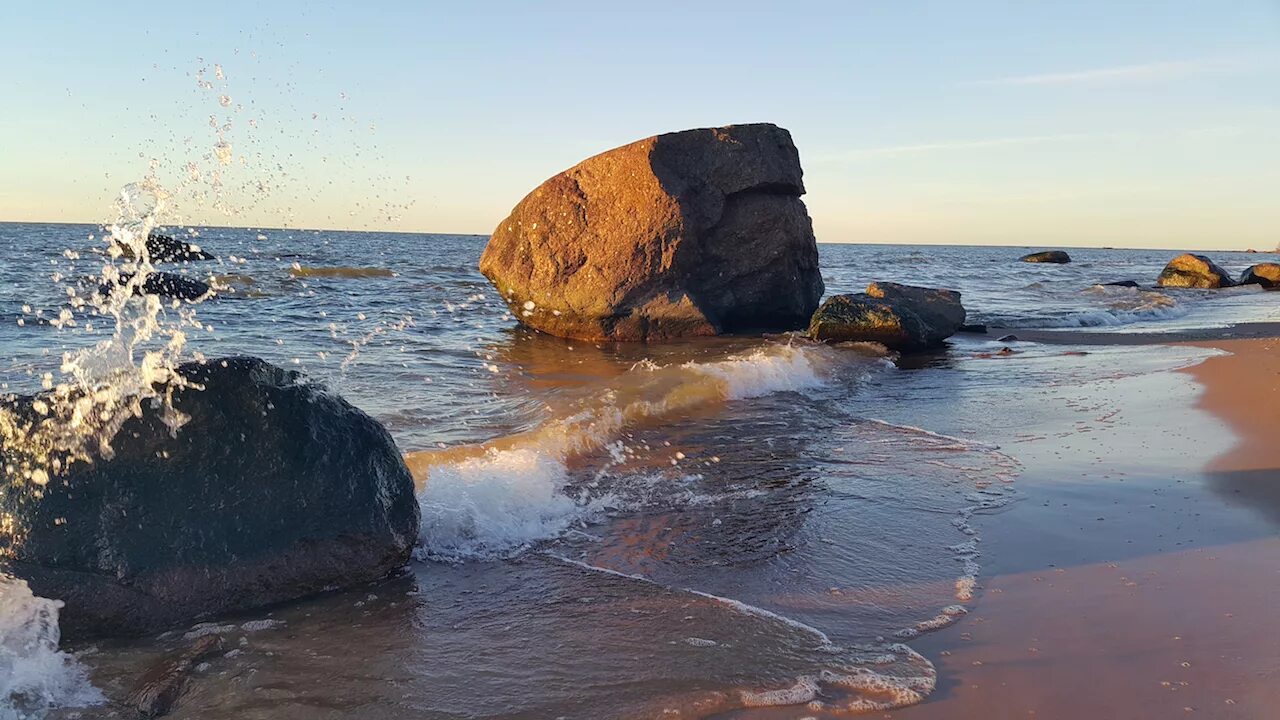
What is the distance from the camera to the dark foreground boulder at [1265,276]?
27516 millimetres

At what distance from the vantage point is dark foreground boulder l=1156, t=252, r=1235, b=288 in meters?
26.8

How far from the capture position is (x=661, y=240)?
12.9 meters

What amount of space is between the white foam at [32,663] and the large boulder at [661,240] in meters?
9.94

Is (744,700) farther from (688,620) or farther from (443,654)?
(443,654)

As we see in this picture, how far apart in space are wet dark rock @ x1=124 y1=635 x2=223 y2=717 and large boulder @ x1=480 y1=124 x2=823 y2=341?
9.94 meters

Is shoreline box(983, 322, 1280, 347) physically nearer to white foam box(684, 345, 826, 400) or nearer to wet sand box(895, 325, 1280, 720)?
white foam box(684, 345, 826, 400)

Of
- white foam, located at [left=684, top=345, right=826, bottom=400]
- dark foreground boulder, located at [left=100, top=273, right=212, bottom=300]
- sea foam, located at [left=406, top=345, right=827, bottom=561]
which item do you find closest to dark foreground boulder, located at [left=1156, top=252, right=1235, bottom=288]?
white foam, located at [left=684, top=345, right=826, bottom=400]

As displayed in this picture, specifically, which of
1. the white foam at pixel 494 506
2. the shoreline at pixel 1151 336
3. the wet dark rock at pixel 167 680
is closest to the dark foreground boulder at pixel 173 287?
the white foam at pixel 494 506

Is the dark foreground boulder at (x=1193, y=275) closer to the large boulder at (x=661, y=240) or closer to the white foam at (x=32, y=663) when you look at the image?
the large boulder at (x=661, y=240)

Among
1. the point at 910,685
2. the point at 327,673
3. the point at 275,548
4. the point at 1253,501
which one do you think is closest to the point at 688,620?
the point at 910,685

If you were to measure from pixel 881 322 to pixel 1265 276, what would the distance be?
22121 millimetres

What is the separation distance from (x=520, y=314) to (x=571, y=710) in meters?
11.4

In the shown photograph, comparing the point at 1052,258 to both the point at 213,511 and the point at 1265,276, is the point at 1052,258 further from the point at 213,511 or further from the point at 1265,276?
the point at 213,511

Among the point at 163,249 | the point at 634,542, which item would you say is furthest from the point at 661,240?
the point at 163,249
